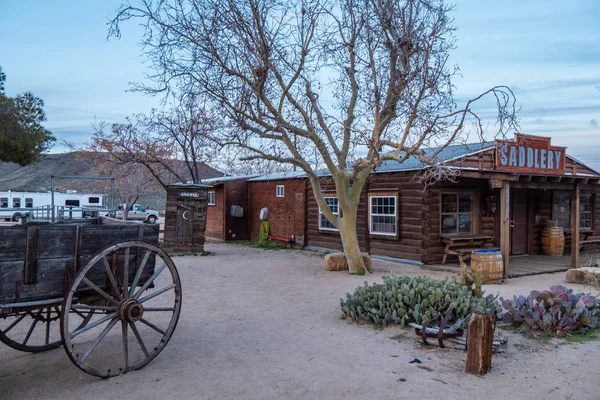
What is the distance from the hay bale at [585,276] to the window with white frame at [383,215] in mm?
4667

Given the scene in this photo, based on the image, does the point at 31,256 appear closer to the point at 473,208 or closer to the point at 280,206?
the point at 473,208

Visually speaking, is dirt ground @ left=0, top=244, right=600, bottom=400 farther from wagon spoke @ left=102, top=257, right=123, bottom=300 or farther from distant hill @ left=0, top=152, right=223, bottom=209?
distant hill @ left=0, top=152, right=223, bottom=209

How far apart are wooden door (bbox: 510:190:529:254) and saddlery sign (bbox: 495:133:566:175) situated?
259cm

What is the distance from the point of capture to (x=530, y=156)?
40.9 feet

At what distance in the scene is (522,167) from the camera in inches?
483

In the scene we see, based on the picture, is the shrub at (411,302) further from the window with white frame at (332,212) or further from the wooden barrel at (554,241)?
the wooden barrel at (554,241)

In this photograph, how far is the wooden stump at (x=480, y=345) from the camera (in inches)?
192

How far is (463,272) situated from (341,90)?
19.5 ft

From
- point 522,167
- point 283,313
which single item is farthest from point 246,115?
point 522,167

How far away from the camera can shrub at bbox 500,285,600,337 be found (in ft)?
20.8

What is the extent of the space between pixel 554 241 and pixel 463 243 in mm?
4281

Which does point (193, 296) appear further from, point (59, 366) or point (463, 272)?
point (463, 272)

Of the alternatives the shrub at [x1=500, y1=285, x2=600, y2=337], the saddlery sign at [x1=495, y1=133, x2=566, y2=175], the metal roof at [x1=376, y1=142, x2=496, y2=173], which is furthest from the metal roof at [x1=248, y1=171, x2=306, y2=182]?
the shrub at [x1=500, y1=285, x2=600, y2=337]

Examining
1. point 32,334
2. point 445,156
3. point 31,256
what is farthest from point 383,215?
point 31,256
